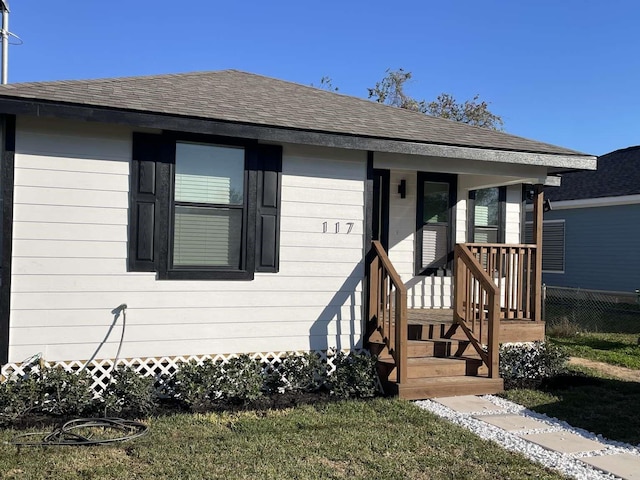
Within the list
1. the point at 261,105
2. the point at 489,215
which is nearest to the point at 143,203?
the point at 261,105

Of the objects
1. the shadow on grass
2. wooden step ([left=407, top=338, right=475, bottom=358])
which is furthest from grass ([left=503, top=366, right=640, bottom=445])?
the shadow on grass

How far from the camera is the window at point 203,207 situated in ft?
19.3

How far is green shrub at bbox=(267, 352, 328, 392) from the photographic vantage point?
20.2 feet

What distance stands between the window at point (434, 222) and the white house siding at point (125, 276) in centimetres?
216

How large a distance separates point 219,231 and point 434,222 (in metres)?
3.83

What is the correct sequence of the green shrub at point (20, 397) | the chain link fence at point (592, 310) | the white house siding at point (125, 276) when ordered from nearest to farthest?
the green shrub at point (20, 397)
the white house siding at point (125, 276)
the chain link fence at point (592, 310)

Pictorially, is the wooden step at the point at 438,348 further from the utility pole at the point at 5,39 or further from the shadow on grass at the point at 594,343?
the utility pole at the point at 5,39

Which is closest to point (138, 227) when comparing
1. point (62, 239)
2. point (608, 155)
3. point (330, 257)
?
point (62, 239)

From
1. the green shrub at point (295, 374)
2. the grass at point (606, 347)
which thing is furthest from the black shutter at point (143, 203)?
the grass at point (606, 347)

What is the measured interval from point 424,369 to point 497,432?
1392 mm

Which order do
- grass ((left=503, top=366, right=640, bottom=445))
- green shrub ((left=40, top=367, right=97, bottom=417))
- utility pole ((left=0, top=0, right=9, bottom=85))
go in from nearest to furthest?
green shrub ((left=40, top=367, right=97, bottom=417)), grass ((left=503, top=366, right=640, bottom=445)), utility pole ((left=0, top=0, right=9, bottom=85))

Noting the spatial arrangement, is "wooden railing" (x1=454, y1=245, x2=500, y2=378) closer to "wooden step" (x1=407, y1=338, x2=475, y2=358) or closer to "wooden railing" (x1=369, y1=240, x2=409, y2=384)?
"wooden step" (x1=407, y1=338, x2=475, y2=358)

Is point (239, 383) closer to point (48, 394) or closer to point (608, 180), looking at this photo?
point (48, 394)

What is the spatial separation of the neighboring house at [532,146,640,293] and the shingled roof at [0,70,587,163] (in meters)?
8.98
